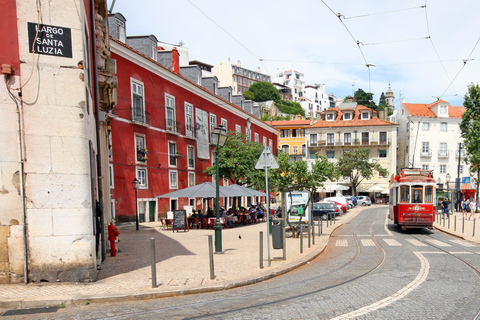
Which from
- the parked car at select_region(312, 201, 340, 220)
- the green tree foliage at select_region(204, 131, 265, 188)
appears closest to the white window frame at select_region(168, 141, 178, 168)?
the green tree foliage at select_region(204, 131, 265, 188)

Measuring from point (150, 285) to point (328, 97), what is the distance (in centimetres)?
13758

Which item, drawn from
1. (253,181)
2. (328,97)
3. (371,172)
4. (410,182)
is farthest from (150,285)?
(328,97)

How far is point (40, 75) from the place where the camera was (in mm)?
7191

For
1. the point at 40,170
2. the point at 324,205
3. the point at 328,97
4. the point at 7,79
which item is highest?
the point at 328,97

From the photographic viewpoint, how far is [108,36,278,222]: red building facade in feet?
74.7

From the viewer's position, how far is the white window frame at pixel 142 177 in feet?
81.1

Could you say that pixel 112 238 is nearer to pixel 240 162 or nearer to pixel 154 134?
pixel 154 134

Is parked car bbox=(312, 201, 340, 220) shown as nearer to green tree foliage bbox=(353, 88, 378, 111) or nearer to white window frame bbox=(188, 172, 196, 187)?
white window frame bbox=(188, 172, 196, 187)

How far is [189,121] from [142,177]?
793 cm

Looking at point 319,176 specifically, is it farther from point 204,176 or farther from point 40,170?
point 40,170

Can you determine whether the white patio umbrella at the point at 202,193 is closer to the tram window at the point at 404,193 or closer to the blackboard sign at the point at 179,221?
the blackboard sign at the point at 179,221

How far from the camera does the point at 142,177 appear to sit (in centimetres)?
2516

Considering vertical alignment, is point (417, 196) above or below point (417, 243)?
above

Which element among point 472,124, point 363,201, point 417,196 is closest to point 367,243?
point 417,196
